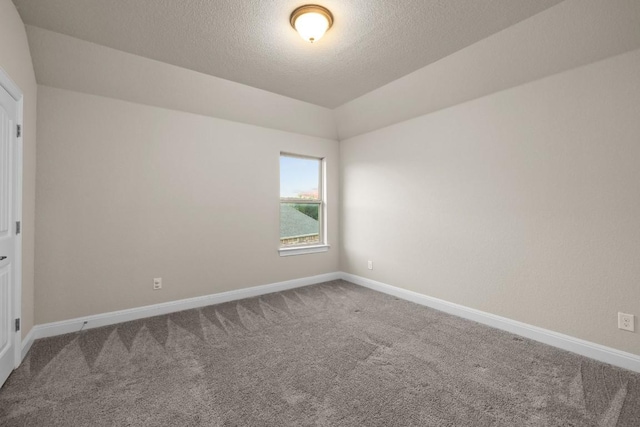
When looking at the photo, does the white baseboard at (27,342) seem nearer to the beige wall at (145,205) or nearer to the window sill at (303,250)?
the beige wall at (145,205)

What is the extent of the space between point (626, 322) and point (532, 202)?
1127mm

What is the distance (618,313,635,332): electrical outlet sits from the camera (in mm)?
2143

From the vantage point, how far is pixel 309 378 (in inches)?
79.4

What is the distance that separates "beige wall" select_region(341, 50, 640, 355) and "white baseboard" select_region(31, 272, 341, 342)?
1656mm

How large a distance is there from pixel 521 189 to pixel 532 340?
1424mm

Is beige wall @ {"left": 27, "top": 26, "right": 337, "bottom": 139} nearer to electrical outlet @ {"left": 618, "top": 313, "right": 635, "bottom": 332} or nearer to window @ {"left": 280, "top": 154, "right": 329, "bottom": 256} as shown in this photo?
window @ {"left": 280, "top": 154, "right": 329, "bottom": 256}

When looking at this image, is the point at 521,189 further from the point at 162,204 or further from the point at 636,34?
the point at 162,204

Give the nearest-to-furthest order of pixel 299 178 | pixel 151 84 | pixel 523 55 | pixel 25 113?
pixel 25 113 → pixel 523 55 → pixel 151 84 → pixel 299 178

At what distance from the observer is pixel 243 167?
12.6 ft

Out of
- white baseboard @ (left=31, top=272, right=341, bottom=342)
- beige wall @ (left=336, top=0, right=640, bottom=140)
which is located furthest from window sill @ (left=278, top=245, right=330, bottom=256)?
beige wall @ (left=336, top=0, right=640, bottom=140)

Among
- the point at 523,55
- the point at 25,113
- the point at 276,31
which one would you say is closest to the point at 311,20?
the point at 276,31

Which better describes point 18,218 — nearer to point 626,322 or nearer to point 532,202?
point 532,202

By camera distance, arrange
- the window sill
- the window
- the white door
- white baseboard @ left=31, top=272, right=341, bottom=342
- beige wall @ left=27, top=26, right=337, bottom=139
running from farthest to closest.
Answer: the window, the window sill, white baseboard @ left=31, top=272, right=341, bottom=342, beige wall @ left=27, top=26, right=337, bottom=139, the white door

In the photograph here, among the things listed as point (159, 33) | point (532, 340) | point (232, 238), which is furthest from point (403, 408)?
point (159, 33)
